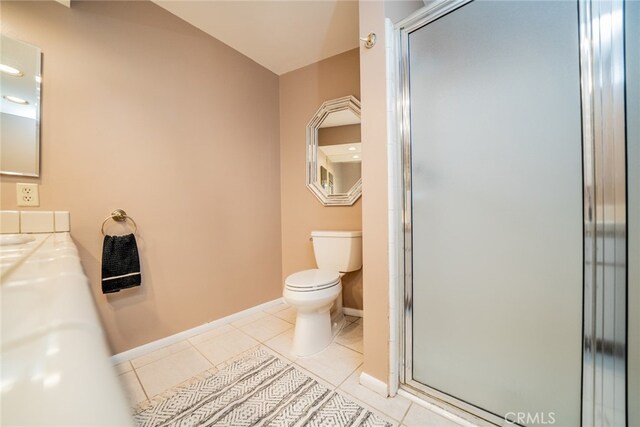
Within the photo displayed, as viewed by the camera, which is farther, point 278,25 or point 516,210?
point 278,25

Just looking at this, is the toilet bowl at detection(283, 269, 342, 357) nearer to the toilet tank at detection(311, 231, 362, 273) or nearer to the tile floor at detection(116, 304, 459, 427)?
the tile floor at detection(116, 304, 459, 427)

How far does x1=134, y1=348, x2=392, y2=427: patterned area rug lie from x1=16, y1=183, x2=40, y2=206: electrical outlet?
115cm

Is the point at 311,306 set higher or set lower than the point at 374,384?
higher

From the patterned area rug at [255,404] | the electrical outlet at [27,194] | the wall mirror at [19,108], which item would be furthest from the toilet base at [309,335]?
the wall mirror at [19,108]

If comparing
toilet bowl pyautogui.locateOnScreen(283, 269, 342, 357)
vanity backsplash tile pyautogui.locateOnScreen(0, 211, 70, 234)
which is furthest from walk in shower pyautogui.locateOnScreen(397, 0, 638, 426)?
vanity backsplash tile pyautogui.locateOnScreen(0, 211, 70, 234)

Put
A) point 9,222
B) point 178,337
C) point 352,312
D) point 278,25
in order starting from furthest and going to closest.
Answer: point 352,312
point 278,25
point 178,337
point 9,222

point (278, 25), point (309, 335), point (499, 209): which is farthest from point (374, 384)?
point (278, 25)

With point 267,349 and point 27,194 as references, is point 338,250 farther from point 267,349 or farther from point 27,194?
point 27,194

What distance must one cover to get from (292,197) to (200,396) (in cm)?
164

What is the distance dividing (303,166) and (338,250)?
911 mm

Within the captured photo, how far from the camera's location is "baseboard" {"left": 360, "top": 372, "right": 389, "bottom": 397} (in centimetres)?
119

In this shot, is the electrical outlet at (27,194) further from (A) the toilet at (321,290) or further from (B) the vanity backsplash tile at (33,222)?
(A) the toilet at (321,290)

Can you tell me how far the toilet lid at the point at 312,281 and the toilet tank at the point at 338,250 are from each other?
0.17 m

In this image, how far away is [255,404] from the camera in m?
1.14
